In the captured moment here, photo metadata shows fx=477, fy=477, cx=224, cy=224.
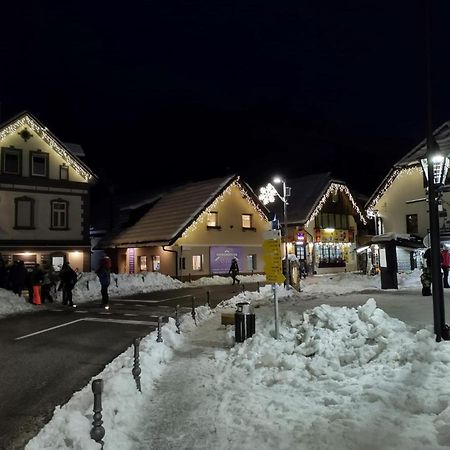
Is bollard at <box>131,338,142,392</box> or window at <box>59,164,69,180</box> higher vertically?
window at <box>59,164,69,180</box>

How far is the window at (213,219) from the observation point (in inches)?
1588

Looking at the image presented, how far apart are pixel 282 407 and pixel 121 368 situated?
3.28 m

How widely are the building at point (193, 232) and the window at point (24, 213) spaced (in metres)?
9.49

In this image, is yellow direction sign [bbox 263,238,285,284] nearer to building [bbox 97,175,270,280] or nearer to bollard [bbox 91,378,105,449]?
bollard [bbox 91,378,105,449]

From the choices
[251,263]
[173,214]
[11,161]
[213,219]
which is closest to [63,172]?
[11,161]

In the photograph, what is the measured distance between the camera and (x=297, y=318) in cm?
1166

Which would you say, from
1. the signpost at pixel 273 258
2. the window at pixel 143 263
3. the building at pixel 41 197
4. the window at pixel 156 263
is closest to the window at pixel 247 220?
the window at pixel 156 263

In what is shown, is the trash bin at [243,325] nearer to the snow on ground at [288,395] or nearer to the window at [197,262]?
the snow on ground at [288,395]

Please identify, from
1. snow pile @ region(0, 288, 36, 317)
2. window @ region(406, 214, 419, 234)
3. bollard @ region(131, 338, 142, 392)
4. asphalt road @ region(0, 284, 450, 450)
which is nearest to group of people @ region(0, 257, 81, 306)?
snow pile @ region(0, 288, 36, 317)

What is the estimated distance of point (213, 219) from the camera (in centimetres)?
4072

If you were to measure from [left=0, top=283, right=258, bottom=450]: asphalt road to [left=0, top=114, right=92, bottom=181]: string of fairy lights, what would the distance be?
1612 centimetres

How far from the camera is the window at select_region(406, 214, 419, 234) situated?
37.4 m

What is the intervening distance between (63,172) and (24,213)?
396 centimetres

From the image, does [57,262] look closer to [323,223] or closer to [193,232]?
[193,232]
